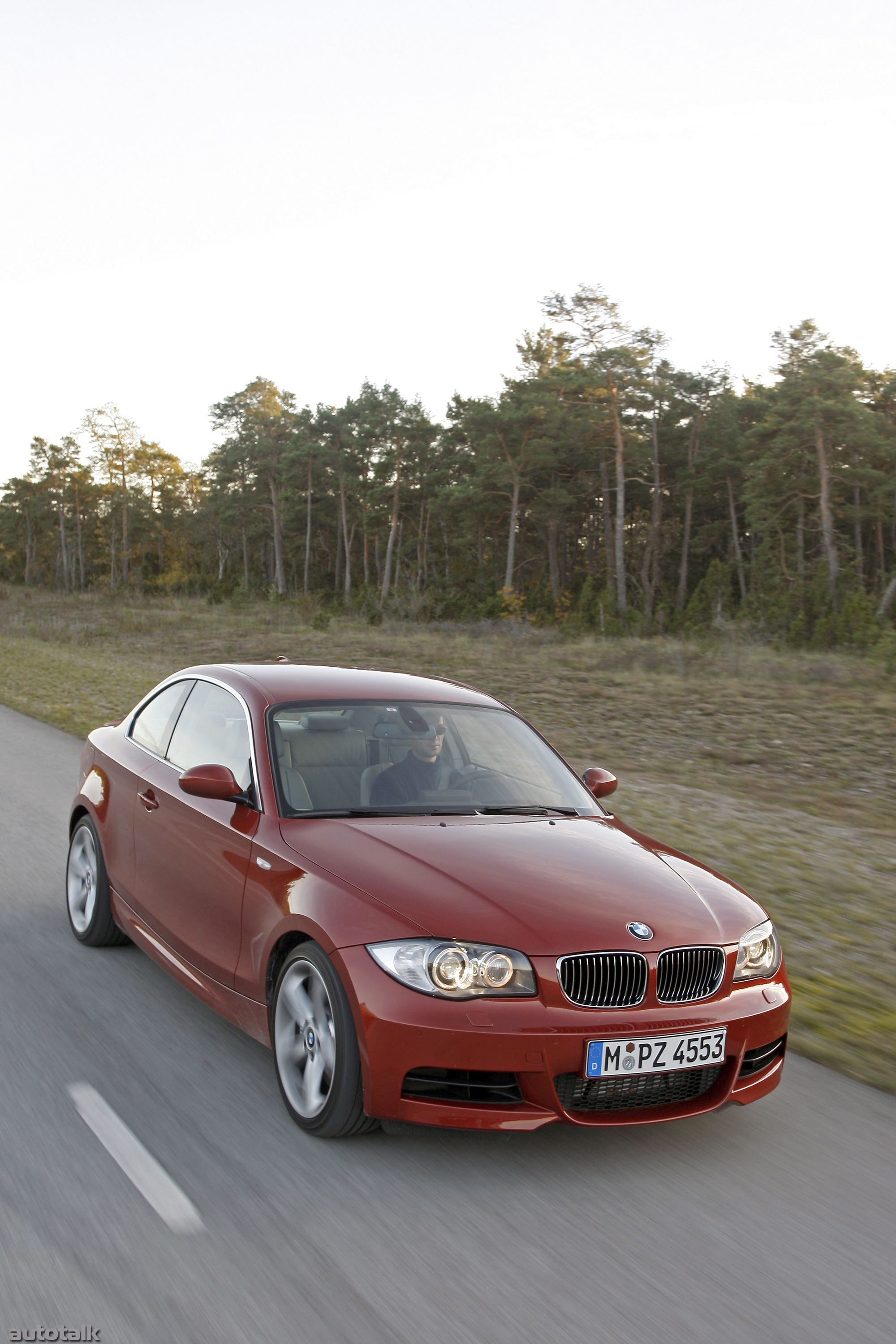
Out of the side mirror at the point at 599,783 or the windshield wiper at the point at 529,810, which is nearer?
the windshield wiper at the point at 529,810

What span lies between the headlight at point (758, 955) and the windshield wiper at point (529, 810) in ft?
3.38

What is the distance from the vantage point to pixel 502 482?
59.9 meters

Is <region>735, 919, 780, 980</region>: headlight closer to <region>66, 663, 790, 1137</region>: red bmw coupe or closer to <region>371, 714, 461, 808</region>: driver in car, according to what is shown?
<region>66, 663, 790, 1137</region>: red bmw coupe

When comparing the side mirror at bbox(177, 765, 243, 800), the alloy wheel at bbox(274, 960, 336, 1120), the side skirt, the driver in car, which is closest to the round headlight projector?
the alloy wheel at bbox(274, 960, 336, 1120)

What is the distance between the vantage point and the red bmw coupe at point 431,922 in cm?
345

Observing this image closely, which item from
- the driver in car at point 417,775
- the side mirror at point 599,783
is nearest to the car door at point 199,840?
the driver in car at point 417,775

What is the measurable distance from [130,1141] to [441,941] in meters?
1.17

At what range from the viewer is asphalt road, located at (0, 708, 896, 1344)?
269cm

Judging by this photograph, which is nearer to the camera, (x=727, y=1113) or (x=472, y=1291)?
(x=472, y=1291)

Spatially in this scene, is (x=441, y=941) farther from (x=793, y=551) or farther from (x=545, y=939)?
(x=793, y=551)

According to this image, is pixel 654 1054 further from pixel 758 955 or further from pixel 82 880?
pixel 82 880

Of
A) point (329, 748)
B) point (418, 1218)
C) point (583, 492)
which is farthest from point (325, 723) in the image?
point (583, 492)

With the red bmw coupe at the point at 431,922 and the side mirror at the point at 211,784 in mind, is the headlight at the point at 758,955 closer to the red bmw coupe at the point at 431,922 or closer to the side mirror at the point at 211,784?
the red bmw coupe at the point at 431,922

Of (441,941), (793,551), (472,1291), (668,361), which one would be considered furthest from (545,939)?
(668,361)
